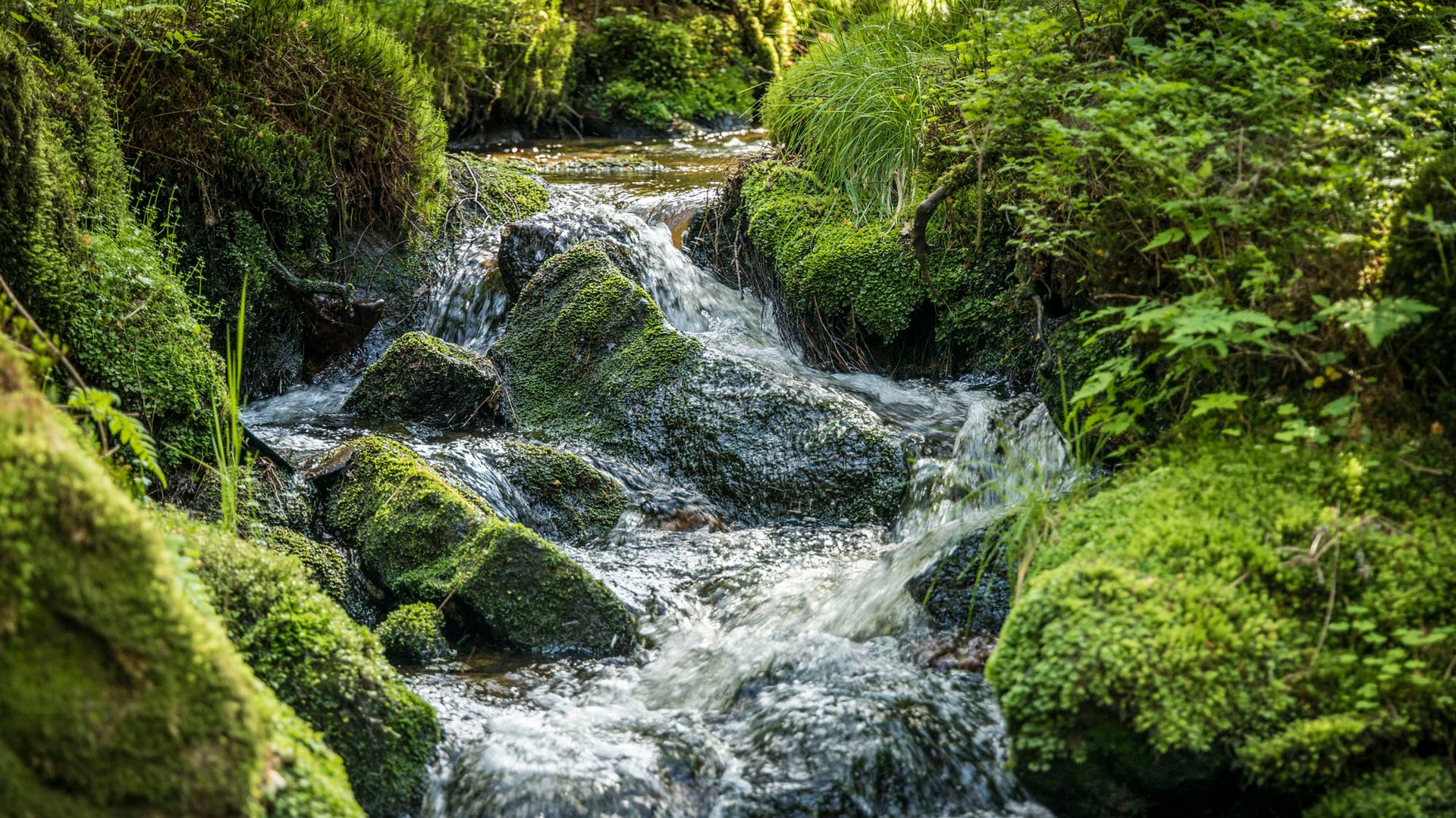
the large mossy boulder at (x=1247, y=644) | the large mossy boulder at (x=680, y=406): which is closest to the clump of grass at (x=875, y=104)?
the large mossy boulder at (x=680, y=406)

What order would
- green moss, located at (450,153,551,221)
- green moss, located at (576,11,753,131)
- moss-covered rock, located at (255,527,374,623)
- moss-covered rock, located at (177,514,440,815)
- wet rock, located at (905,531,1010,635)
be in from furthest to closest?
green moss, located at (576,11,753,131), green moss, located at (450,153,551,221), moss-covered rock, located at (255,527,374,623), wet rock, located at (905,531,1010,635), moss-covered rock, located at (177,514,440,815)

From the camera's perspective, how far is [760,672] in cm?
386

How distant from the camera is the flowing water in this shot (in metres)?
3.20

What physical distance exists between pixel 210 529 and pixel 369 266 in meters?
4.54

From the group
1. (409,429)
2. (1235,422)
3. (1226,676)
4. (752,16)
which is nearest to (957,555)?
(1235,422)

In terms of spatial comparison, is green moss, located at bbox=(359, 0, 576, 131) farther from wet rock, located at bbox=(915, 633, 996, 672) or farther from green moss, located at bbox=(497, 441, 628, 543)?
wet rock, located at bbox=(915, 633, 996, 672)

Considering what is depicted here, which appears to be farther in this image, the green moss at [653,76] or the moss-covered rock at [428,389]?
the green moss at [653,76]

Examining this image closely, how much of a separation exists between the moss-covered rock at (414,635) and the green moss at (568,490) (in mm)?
1180

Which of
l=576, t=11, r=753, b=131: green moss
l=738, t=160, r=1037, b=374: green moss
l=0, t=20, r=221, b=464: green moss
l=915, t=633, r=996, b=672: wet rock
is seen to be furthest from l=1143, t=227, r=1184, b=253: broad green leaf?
l=576, t=11, r=753, b=131: green moss

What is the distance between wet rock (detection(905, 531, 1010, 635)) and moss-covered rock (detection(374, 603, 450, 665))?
6.41 ft

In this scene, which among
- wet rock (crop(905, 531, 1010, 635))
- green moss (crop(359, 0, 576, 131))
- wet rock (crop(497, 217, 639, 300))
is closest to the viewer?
wet rock (crop(905, 531, 1010, 635))

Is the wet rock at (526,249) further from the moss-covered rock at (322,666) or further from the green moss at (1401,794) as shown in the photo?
the green moss at (1401,794)

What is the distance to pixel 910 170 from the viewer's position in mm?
6840

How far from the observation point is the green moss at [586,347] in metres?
6.04
